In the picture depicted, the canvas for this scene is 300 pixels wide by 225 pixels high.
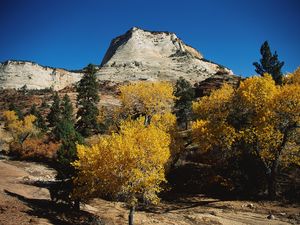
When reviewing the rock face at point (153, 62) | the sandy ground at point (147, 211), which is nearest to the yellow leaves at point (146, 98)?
the sandy ground at point (147, 211)

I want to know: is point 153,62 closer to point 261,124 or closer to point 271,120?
point 271,120

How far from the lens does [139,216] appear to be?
28.1 m

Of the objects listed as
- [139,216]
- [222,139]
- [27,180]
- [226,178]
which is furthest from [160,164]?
[27,180]

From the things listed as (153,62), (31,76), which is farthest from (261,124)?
(31,76)

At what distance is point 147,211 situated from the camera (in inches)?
1203

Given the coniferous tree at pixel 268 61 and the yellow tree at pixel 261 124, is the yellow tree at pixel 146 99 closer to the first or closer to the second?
the yellow tree at pixel 261 124

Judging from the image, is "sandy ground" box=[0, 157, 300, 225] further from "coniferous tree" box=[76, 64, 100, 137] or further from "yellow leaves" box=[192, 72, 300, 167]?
"coniferous tree" box=[76, 64, 100, 137]

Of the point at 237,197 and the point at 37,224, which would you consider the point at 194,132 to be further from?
the point at 37,224

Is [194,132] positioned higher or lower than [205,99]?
lower

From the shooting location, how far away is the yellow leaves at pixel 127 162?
21812 millimetres

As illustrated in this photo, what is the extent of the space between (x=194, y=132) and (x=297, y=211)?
45.0 ft

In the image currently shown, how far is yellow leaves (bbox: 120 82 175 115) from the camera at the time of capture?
42.8 metres

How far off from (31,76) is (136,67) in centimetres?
6399

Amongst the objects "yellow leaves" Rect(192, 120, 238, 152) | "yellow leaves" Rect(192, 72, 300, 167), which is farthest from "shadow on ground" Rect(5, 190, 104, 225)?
"yellow leaves" Rect(192, 72, 300, 167)
